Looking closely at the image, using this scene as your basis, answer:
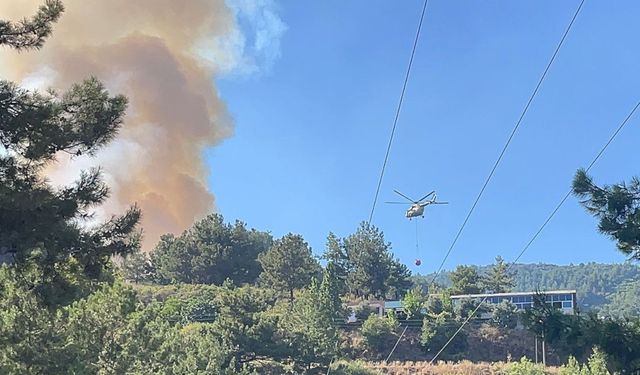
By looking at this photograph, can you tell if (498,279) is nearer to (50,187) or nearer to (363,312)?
(363,312)

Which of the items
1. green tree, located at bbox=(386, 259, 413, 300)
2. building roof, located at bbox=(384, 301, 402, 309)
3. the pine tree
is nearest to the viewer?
the pine tree

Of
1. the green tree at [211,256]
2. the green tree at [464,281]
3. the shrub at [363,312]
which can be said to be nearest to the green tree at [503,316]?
the green tree at [464,281]

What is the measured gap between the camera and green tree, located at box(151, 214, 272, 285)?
81312 mm

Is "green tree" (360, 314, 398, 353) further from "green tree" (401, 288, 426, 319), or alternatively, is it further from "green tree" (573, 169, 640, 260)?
"green tree" (573, 169, 640, 260)

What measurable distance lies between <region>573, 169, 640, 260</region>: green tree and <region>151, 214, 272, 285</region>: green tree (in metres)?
70.2

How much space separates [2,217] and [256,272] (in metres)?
76.1

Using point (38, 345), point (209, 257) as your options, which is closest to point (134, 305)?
point (38, 345)

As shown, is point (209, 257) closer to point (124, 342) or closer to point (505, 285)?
point (505, 285)

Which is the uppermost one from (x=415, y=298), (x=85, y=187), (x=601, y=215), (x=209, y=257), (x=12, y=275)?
(x=209, y=257)

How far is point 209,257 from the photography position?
265 feet

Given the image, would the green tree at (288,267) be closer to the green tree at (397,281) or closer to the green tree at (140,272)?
the green tree at (397,281)

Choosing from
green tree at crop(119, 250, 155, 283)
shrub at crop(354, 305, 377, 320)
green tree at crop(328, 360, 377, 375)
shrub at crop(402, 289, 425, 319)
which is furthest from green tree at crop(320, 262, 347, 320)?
green tree at crop(119, 250, 155, 283)

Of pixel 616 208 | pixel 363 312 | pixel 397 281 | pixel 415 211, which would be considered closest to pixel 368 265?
pixel 397 281

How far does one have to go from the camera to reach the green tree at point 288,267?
71.7 metres
